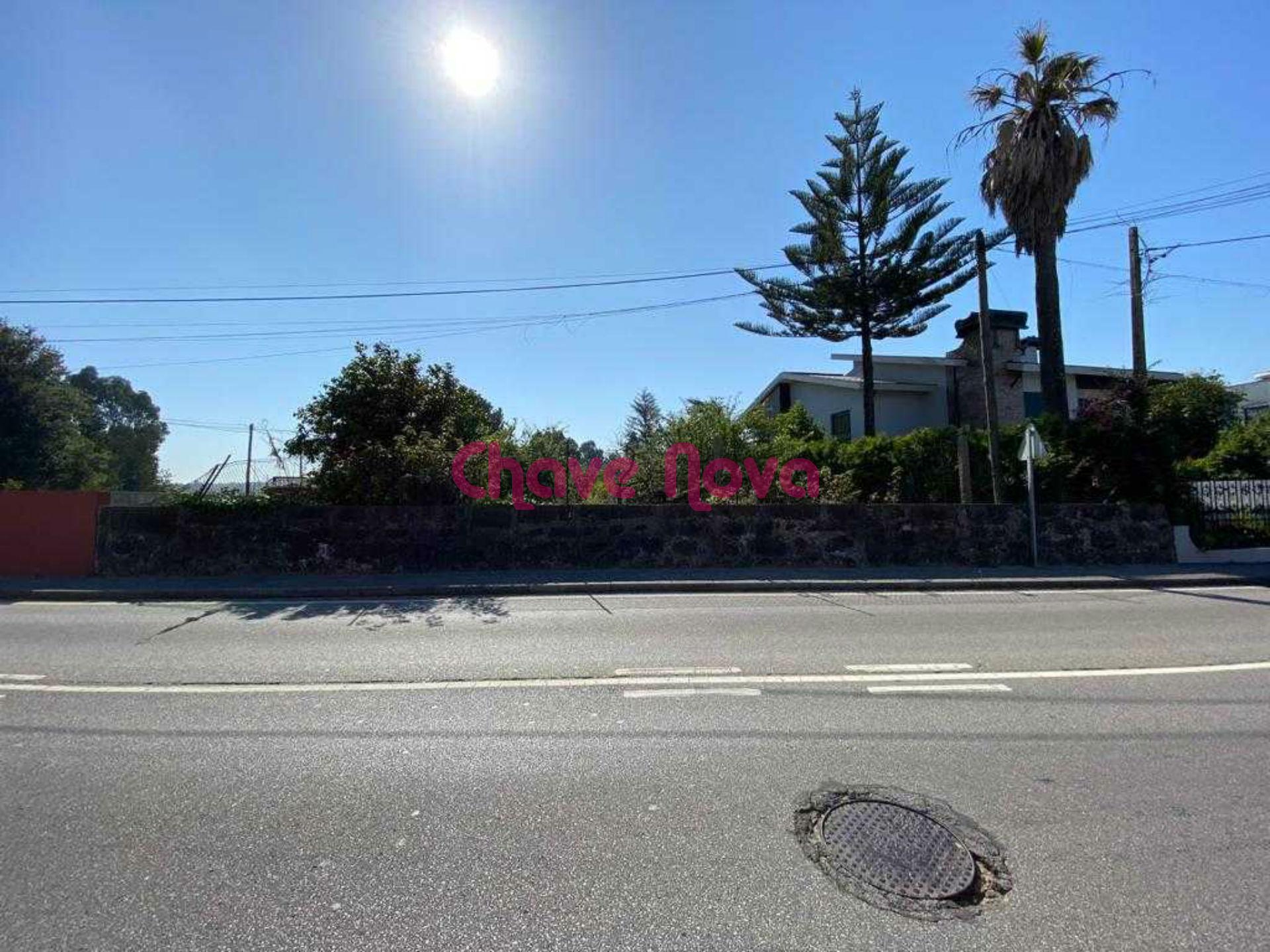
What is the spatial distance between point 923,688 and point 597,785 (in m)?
3.03

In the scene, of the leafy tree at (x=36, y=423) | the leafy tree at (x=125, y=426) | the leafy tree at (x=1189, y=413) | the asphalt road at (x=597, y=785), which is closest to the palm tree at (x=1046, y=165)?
the leafy tree at (x=1189, y=413)

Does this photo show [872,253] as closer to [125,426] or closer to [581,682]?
[581,682]

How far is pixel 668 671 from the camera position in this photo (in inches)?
244

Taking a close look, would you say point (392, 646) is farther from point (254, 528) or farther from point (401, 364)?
point (401, 364)

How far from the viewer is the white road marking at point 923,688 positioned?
5598mm

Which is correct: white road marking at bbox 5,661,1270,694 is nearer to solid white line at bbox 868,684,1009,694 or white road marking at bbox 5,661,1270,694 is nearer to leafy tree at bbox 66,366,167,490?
solid white line at bbox 868,684,1009,694

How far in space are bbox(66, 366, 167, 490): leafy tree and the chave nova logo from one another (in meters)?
44.5

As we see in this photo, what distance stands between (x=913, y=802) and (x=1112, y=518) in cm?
1341

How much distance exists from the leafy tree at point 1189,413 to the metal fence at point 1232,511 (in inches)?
36.2

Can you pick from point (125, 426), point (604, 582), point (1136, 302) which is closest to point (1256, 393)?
point (1136, 302)

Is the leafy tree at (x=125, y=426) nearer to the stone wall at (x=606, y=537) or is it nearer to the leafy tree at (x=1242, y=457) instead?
the stone wall at (x=606, y=537)

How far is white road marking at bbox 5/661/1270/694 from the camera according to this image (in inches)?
226

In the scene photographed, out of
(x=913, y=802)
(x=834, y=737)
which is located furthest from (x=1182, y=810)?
(x=834, y=737)

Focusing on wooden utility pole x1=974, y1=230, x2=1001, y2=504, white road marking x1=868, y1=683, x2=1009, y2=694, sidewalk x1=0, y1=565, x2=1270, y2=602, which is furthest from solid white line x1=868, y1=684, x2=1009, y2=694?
wooden utility pole x1=974, y1=230, x2=1001, y2=504
